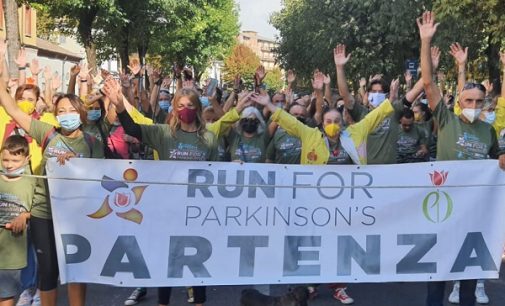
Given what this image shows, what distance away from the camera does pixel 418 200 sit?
4656 mm

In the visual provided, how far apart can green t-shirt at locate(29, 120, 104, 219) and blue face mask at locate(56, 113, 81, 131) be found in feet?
0.31

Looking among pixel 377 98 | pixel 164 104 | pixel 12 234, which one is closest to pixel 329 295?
pixel 377 98

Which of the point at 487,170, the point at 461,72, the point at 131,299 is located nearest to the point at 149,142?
the point at 131,299

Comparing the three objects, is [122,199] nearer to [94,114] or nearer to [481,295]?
[94,114]

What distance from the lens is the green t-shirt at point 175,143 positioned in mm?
4676

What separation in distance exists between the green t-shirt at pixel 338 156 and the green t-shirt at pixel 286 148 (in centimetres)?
55

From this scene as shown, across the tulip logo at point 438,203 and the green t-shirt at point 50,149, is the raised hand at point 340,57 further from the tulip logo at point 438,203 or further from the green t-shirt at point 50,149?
the green t-shirt at point 50,149

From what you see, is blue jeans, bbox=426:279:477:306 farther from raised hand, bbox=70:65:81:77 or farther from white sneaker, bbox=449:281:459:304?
raised hand, bbox=70:65:81:77

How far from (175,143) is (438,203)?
6.69 ft

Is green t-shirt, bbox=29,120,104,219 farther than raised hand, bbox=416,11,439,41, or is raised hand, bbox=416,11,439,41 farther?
raised hand, bbox=416,11,439,41

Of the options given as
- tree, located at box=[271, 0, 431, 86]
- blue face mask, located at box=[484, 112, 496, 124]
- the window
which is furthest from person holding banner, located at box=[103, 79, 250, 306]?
the window

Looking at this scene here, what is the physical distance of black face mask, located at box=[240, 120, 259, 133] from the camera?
236 inches

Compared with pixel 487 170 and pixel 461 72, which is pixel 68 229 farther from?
pixel 461 72

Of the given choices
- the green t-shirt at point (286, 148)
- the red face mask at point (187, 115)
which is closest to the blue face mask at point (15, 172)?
the red face mask at point (187, 115)
